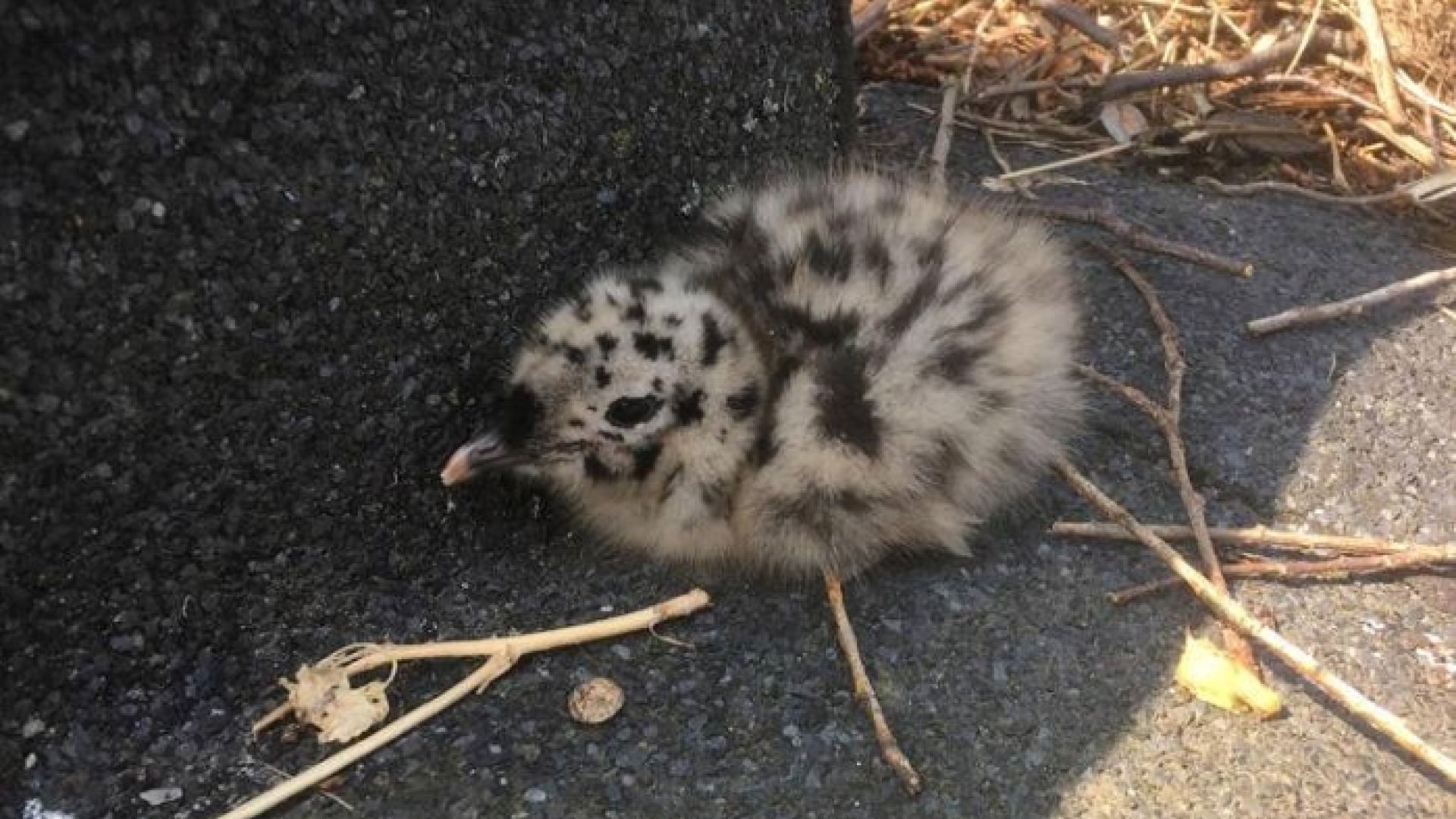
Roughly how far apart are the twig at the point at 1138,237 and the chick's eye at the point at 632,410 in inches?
37.4

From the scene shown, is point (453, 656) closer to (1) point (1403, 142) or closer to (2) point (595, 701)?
(2) point (595, 701)

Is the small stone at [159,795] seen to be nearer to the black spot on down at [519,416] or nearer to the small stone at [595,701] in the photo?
the small stone at [595,701]

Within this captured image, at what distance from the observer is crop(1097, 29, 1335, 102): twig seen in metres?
2.86

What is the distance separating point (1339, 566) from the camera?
191 cm

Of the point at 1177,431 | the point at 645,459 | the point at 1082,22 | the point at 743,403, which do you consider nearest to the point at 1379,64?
the point at 1082,22

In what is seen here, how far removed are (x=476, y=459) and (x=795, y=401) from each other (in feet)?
1.44

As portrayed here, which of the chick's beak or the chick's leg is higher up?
the chick's beak

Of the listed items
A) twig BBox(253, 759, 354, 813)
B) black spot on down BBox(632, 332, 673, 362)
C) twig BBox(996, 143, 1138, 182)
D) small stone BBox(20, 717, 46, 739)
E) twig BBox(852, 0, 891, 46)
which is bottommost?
twig BBox(253, 759, 354, 813)

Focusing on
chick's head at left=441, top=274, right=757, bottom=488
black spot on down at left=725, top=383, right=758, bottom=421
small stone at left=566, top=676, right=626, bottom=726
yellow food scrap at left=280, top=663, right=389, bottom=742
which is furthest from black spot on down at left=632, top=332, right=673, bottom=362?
yellow food scrap at left=280, top=663, right=389, bottom=742

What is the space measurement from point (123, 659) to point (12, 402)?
1.13ft

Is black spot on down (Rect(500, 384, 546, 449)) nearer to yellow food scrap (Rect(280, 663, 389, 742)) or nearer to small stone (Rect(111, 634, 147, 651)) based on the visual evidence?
yellow food scrap (Rect(280, 663, 389, 742))

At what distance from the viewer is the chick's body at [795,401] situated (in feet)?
6.08

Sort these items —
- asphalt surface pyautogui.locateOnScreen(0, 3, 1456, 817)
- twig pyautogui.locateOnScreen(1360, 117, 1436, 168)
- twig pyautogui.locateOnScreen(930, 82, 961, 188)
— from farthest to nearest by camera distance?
twig pyautogui.locateOnScreen(1360, 117, 1436, 168), twig pyautogui.locateOnScreen(930, 82, 961, 188), asphalt surface pyautogui.locateOnScreen(0, 3, 1456, 817)

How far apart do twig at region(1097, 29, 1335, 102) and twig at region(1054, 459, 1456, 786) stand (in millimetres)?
1276
